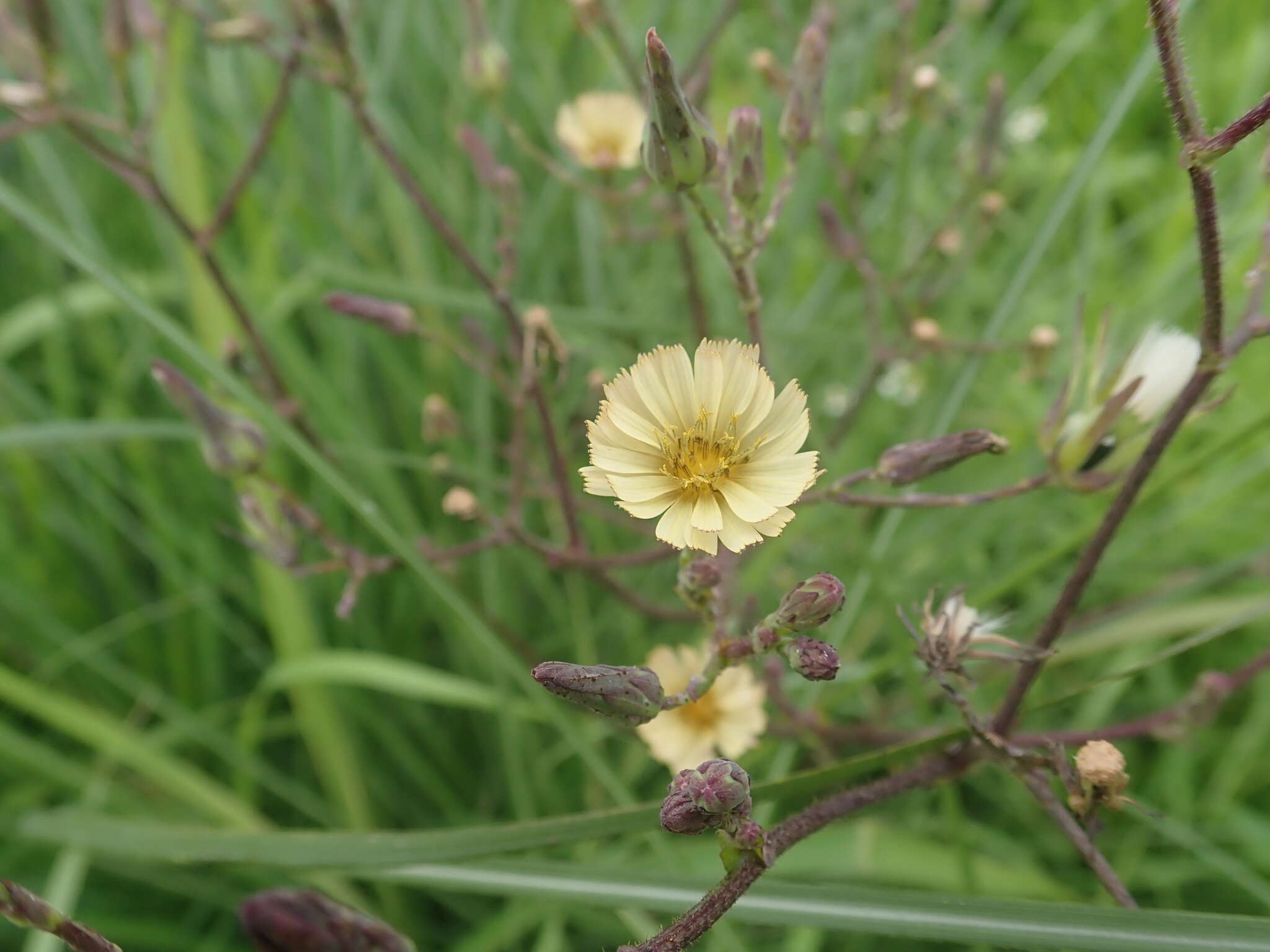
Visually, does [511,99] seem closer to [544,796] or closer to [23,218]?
[23,218]

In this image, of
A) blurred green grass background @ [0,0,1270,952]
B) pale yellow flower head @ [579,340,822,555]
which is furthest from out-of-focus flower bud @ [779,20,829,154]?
pale yellow flower head @ [579,340,822,555]

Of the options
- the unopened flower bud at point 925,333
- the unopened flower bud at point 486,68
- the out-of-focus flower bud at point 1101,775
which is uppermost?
the unopened flower bud at point 486,68

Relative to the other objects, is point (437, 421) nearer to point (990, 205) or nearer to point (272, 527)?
point (272, 527)

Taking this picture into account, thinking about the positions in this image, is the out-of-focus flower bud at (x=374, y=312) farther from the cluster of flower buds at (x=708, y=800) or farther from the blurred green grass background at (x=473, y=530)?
the cluster of flower buds at (x=708, y=800)

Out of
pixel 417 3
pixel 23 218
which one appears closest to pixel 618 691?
pixel 23 218

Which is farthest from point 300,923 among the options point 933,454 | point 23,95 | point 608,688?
point 23,95

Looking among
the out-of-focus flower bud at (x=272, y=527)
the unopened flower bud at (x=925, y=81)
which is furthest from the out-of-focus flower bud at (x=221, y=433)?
the unopened flower bud at (x=925, y=81)
